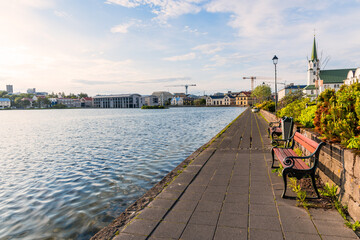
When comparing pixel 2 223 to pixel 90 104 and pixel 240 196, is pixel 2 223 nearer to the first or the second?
pixel 240 196

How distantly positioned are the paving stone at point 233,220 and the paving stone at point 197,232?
0.78ft

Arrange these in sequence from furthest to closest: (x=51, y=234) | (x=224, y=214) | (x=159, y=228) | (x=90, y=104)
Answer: (x=90, y=104) < (x=51, y=234) < (x=224, y=214) < (x=159, y=228)

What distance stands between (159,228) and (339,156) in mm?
3344

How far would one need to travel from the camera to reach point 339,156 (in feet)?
13.1

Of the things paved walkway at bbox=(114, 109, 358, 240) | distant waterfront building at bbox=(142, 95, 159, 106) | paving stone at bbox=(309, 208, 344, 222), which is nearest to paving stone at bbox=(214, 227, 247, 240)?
paved walkway at bbox=(114, 109, 358, 240)

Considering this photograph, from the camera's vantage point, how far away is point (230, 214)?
3.72 m

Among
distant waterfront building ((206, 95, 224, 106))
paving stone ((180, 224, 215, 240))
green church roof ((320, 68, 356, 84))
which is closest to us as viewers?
paving stone ((180, 224, 215, 240))

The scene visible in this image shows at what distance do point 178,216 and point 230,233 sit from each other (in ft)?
2.97

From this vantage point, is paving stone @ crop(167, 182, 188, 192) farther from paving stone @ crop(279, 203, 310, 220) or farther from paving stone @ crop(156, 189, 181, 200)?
paving stone @ crop(279, 203, 310, 220)

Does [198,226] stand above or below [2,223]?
above

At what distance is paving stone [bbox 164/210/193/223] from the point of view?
3.56 m

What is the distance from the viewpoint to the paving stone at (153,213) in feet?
12.1

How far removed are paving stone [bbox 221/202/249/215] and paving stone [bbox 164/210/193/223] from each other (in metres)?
0.64

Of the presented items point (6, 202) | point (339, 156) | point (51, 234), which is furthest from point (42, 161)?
point (339, 156)
